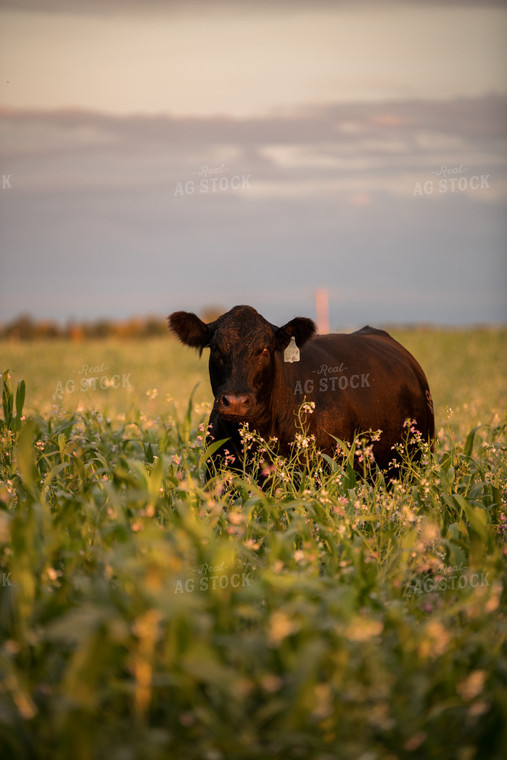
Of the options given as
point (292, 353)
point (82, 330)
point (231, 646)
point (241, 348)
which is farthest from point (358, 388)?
point (82, 330)

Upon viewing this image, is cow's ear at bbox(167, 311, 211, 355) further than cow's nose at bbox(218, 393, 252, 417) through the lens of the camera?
Yes

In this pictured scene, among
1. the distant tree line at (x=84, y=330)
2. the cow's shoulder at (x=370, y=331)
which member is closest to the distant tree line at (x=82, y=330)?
the distant tree line at (x=84, y=330)

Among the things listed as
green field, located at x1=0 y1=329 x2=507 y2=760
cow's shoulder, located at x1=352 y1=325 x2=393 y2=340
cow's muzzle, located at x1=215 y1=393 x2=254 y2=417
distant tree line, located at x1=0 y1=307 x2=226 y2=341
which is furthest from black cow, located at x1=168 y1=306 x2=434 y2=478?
distant tree line, located at x1=0 y1=307 x2=226 y2=341

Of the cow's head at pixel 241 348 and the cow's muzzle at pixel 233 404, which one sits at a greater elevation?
the cow's head at pixel 241 348

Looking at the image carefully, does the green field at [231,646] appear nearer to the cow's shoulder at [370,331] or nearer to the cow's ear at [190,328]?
the cow's ear at [190,328]

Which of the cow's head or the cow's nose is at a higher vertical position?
the cow's head

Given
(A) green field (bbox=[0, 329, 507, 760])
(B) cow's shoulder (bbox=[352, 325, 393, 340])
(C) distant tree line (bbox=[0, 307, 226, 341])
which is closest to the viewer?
(A) green field (bbox=[0, 329, 507, 760])

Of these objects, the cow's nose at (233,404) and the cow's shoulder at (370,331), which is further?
the cow's shoulder at (370,331)

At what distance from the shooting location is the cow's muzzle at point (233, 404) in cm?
645

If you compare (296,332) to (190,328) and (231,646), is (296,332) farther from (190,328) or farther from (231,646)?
(231,646)

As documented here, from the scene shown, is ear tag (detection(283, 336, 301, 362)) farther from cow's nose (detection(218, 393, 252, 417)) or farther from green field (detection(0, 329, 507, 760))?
green field (detection(0, 329, 507, 760))

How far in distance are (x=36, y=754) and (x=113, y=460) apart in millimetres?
4586

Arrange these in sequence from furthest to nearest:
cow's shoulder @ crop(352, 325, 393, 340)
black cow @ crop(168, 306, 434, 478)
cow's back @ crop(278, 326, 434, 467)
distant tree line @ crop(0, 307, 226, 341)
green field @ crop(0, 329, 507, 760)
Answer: distant tree line @ crop(0, 307, 226, 341)
cow's shoulder @ crop(352, 325, 393, 340)
cow's back @ crop(278, 326, 434, 467)
black cow @ crop(168, 306, 434, 478)
green field @ crop(0, 329, 507, 760)

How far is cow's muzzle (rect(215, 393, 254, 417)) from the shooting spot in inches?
254
